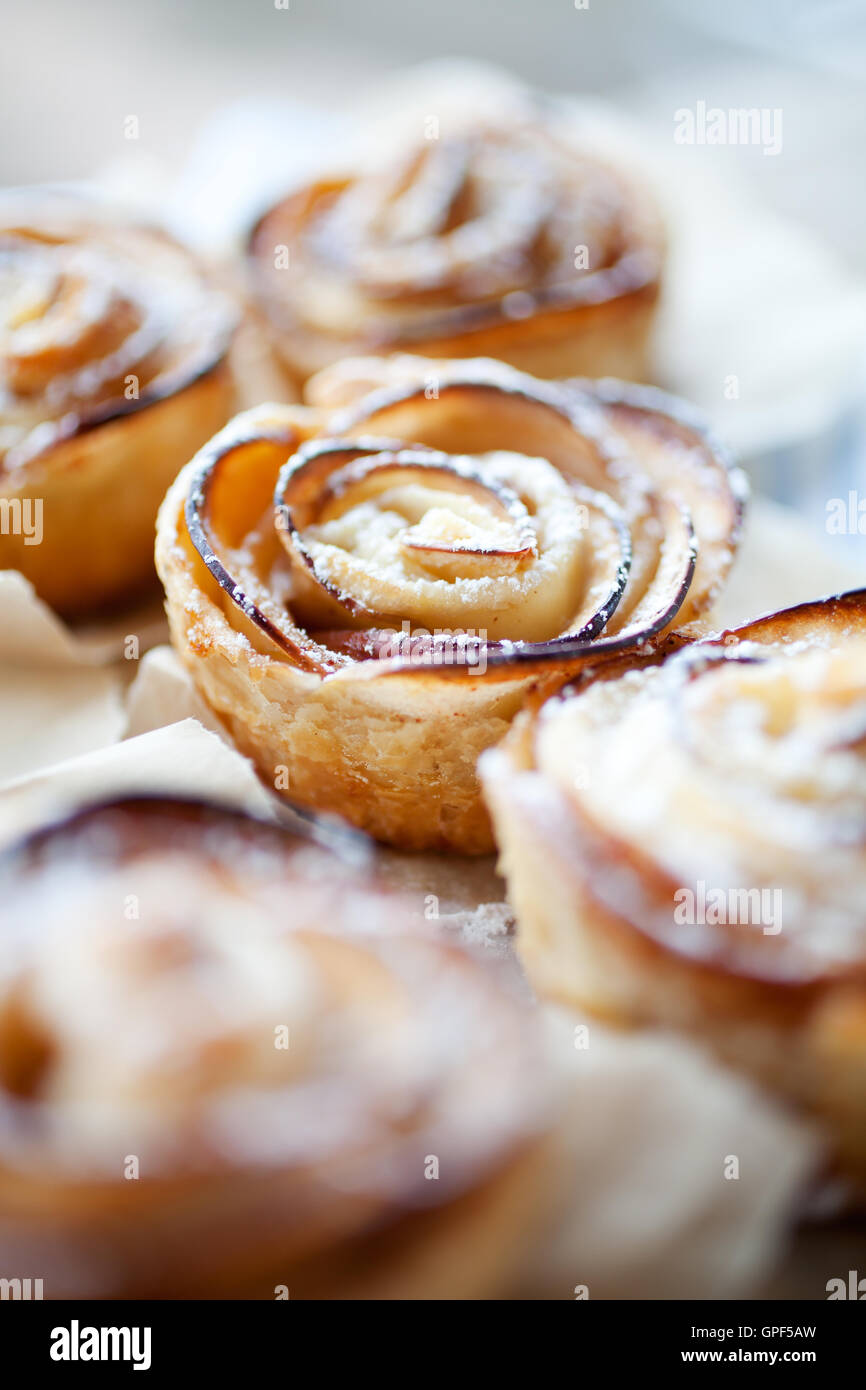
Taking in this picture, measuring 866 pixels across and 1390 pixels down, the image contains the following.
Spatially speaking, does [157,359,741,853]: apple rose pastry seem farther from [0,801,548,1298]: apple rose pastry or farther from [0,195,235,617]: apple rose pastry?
[0,801,548,1298]: apple rose pastry

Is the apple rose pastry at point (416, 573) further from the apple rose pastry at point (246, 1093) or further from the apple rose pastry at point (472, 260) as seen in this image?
the apple rose pastry at point (472, 260)

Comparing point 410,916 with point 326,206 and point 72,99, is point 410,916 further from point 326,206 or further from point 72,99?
point 72,99

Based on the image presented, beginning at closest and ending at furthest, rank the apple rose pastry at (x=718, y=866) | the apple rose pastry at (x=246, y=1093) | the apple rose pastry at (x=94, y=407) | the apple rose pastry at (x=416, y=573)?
the apple rose pastry at (x=246, y=1093), the apple rose pastry at (x=718, y=866), the apple rose pastry at (x=416, y=573), the apple rose pastry at (x=94, y=407)

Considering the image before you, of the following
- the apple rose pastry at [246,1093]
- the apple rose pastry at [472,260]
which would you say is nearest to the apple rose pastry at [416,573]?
the apple rose pastry at [246,1093]

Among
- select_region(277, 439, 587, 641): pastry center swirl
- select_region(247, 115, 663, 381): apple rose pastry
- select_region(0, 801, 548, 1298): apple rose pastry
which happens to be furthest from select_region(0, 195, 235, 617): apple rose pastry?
select_region(0, 801, 548, 1298): apple rose pastry

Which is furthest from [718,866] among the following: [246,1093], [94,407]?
[94,407]
